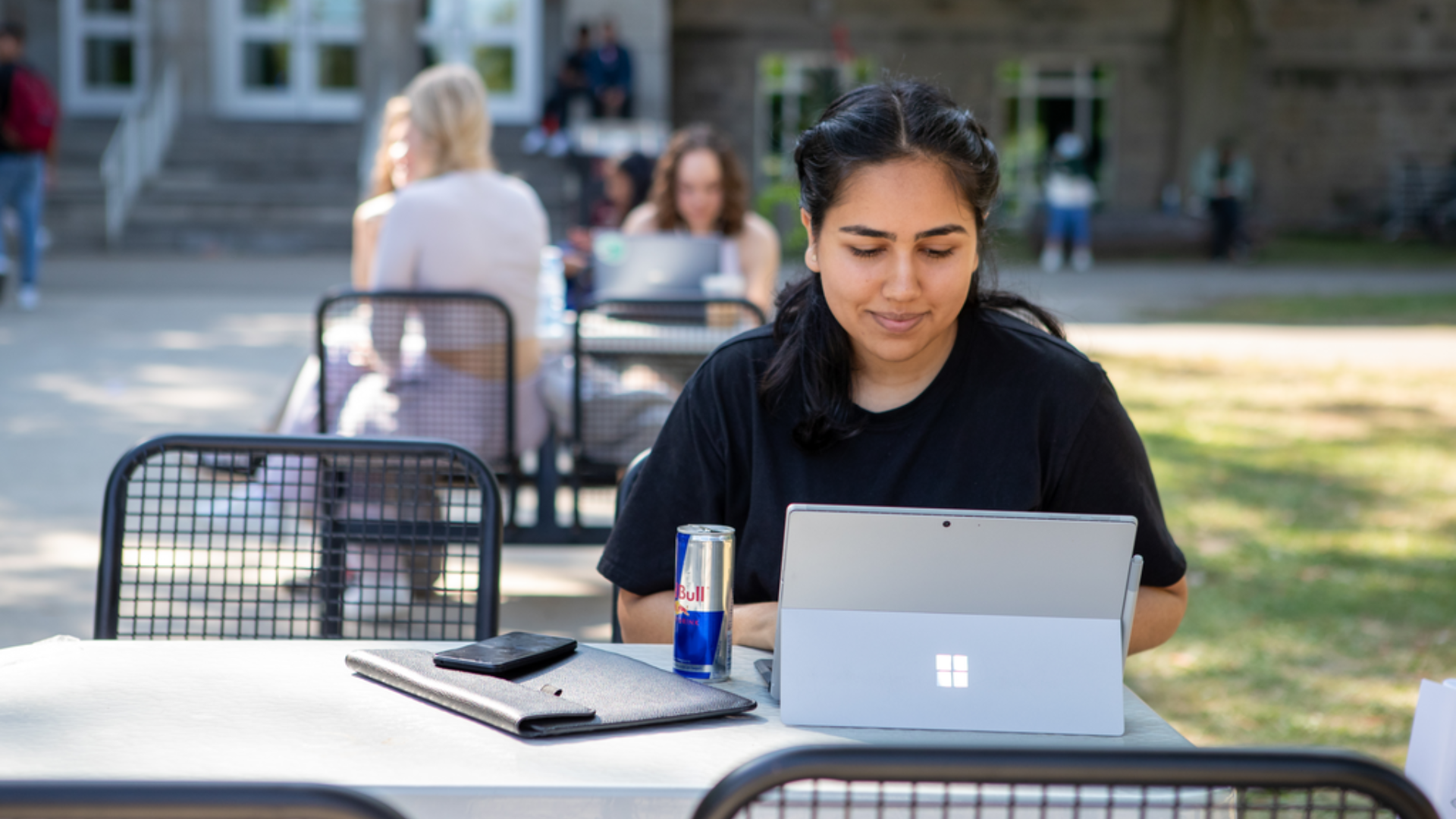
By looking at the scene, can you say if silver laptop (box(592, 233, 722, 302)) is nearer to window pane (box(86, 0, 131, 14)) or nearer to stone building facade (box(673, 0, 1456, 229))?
window pane (box(86, 0, 131, 14))

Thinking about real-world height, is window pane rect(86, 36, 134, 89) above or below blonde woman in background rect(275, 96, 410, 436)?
above

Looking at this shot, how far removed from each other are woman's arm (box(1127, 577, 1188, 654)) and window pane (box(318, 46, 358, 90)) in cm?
1964

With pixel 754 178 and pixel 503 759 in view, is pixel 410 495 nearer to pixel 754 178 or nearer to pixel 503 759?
pixel 503 759

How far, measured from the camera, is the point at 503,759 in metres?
1.46

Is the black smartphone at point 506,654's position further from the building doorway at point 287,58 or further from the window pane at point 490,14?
the window pane at point 490,14

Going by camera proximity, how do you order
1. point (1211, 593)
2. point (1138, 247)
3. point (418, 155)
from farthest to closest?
point (1138, 247)
point (1211, 593)
point (418, 155)

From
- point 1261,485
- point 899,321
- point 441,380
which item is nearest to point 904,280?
point 899,321

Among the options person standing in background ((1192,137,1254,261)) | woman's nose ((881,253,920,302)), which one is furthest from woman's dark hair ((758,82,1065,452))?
person standing in background ((1192,137,1254,261))

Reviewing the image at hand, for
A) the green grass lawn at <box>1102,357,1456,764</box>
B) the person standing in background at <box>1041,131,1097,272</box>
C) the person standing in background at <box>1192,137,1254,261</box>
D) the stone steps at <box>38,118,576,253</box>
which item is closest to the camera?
the green grass lawn at <box>1102,357,1456,764</box>

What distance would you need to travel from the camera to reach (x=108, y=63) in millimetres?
20062

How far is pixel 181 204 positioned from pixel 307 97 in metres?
3.39

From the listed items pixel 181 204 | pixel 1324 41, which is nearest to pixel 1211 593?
pixel 181 204

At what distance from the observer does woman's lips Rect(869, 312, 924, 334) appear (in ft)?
6.77

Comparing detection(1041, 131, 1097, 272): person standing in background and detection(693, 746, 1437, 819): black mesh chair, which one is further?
detection(1041, 131, 1097, 272): person standing in background
